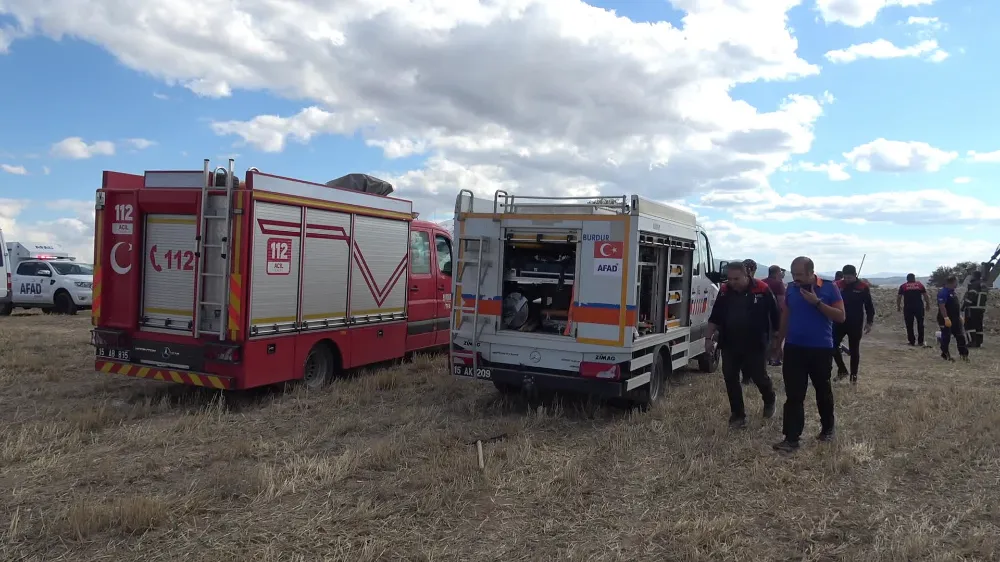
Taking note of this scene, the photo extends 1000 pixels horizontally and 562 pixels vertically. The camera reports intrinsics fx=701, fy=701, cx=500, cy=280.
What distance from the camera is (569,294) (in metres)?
7.73

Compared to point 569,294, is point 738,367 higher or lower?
lower

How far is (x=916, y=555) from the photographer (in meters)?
4.01

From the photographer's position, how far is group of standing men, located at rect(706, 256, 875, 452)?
20.1 ft

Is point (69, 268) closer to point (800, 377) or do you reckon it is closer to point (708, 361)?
point (708, 361)

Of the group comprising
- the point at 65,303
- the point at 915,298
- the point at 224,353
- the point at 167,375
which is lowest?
the point at 167,375

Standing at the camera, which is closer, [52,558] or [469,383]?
[52,558]

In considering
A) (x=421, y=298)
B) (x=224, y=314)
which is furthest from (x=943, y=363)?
(x=224, y=314)

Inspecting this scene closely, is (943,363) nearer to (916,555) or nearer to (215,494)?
(916,555)

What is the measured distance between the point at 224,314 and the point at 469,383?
320cm

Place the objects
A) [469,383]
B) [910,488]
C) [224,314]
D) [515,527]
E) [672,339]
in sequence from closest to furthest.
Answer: [515,527] < [910,488] < [224,314] < [672,339] < [469,383]

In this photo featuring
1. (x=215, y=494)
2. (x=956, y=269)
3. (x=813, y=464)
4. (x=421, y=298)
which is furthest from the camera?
(x=956, y=269)

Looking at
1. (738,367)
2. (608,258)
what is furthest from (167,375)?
(738,367)

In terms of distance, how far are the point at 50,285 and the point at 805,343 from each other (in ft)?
61.4

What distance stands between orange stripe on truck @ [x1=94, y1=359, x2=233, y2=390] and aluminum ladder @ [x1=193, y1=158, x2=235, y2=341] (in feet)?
1.41
